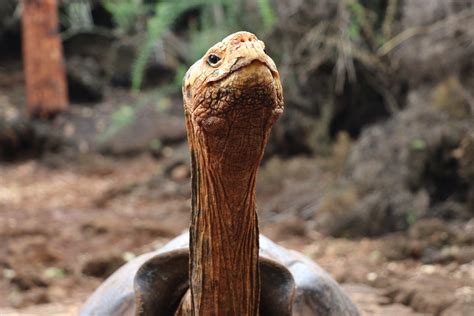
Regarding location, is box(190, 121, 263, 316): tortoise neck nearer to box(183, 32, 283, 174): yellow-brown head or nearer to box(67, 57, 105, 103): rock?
box(183, 32, 283, 174): yellow-brown head

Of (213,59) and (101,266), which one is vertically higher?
(213,59)

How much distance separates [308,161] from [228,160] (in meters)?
5.69

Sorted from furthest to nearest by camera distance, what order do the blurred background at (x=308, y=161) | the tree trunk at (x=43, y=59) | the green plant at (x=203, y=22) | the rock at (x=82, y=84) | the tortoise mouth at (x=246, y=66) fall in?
1. the rock at (x=82, y=84)
2. the tree trunk at (x=43, y=59)
3. the green plant at (x=203, y=22)
4. the blurred background at (x=308, y=161)
5. the tortoise mouth at (x=246, y=66)

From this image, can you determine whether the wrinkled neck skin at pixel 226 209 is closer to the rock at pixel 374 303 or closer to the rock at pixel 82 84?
the rock at pixel 374 303

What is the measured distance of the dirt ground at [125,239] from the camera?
149 inches

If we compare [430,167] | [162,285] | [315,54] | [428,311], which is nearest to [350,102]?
[315,54]

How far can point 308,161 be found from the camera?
7.24 metres

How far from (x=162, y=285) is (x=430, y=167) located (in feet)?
11.0

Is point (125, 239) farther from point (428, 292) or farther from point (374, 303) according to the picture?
point (428, 292)

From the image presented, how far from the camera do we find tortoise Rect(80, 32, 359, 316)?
1.49 meters

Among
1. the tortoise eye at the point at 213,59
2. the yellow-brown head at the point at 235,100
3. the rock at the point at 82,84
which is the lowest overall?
the rock at the point at 82,84

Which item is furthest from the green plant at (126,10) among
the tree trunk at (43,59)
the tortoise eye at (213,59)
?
the tortoise eye at (213,59)

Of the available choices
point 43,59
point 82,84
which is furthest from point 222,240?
point 82,84

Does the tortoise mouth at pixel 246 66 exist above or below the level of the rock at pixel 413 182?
above
